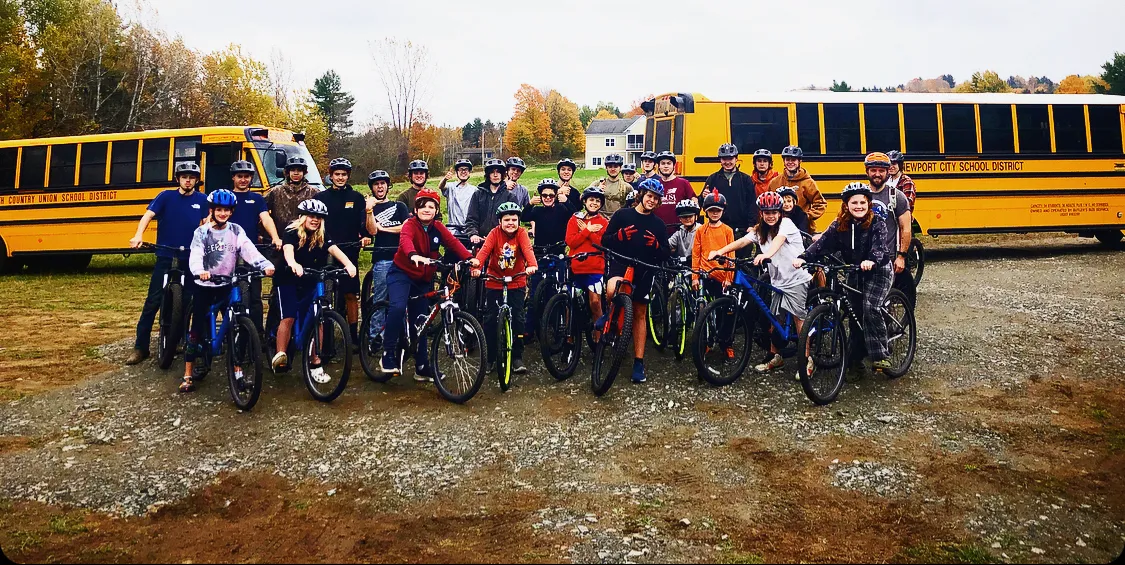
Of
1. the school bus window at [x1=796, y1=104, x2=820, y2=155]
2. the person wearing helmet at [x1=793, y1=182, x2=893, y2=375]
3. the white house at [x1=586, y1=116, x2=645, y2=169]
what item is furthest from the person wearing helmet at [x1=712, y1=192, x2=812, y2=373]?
the white house at [x1=586, y1=116, x2=645, y2=169]

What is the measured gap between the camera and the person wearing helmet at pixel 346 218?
7.37 metres

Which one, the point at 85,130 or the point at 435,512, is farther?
the point at 85,130

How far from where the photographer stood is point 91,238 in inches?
578

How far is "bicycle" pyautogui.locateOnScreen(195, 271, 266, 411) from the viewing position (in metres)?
5.98

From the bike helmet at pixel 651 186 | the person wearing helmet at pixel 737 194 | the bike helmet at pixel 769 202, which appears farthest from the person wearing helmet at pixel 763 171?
the bike helmet at pixel 651 186

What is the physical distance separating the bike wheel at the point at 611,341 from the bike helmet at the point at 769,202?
1.37 meters

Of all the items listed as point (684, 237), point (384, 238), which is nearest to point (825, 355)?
point (684, 237)

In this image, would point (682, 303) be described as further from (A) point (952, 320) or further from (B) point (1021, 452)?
(A) point (952, 320)

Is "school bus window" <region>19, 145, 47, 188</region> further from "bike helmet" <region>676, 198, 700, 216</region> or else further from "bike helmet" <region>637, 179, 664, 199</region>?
"bike helmet" <region>637, 179, 664, 199</region>

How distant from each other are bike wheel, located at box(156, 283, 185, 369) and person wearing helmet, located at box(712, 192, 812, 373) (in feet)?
15.3

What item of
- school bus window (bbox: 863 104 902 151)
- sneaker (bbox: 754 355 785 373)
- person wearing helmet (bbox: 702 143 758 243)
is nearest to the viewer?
sneaker (bbox: 754 355 785 373)

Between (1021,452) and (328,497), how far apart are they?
13.8ft

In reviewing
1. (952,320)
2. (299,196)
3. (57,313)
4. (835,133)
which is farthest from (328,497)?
(835,133)

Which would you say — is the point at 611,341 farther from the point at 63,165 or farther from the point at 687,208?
the point at 63,165
